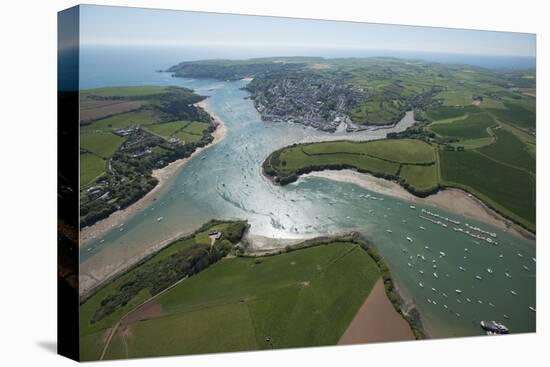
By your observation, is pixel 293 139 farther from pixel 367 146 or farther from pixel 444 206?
pixel 444 206

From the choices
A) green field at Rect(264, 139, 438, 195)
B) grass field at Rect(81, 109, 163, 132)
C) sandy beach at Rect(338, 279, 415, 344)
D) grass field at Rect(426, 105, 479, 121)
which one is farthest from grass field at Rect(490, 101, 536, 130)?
grass field at Rect(81, 109, 163, 132)

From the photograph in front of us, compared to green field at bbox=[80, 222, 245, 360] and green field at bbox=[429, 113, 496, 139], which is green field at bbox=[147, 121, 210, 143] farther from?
green field at bbox=[429, 113, 496, 139]

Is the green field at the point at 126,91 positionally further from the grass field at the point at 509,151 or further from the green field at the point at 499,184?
the grass field at the point at 509,151

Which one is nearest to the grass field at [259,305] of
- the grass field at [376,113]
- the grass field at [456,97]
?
the grass field at [376,113]

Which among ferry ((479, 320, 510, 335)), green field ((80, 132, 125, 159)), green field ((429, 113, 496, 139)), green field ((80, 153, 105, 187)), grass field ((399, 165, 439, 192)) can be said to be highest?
green field ((429, 113, 496, 139))

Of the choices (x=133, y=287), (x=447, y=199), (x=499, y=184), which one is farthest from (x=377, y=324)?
(x=133, y=287)

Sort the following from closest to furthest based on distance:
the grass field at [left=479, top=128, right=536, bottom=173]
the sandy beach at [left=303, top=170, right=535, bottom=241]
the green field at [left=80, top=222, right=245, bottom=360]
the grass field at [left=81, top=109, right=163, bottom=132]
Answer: the green field at [left=80, top=222, right=245, bottom=360]
the grass field at [left=81, top=109, right=163, bottom=132]
the sandy beach at [left=303, top=170, right=535, bottom=241]
the grass field at [left=479, top=128, right=536, bottom=173]

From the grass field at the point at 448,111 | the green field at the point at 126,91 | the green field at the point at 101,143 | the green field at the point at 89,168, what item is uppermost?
the green field at the point at 126,91
